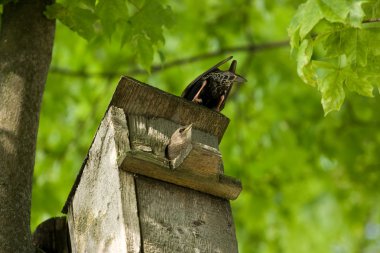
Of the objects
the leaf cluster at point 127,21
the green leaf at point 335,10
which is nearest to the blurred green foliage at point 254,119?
the leaf cluster at point 127,21

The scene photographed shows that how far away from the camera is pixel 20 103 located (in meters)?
2.29

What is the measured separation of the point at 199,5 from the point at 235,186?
370 centimetres

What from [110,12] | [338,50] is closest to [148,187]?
[338,50]

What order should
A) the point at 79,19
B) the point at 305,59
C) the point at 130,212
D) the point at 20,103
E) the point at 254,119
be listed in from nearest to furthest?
the point at 130,212
the point at 305,59
the point at 20,103
the point at 79,19
the point at 254,119

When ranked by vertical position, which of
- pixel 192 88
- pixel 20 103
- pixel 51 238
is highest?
pixel 192 88

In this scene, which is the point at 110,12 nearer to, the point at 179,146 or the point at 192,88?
the point at 192,88

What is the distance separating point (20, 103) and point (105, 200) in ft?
1.64

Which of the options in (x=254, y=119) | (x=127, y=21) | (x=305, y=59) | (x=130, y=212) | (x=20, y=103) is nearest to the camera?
(x=130, y=212)

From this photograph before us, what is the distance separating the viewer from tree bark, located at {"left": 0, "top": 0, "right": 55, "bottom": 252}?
6.80 ft

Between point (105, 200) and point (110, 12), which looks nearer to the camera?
point (105, 200)

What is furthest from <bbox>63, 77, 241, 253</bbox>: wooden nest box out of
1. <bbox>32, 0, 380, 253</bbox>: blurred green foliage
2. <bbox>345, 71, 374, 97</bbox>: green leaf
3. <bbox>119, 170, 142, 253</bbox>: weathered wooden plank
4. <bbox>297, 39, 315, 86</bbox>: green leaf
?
<bbox>32, 0, 380, 253</bbox>: blurred green foliage

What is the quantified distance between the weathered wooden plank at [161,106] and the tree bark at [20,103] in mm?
340

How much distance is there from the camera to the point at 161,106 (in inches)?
89.2

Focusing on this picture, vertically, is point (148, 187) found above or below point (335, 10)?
below
